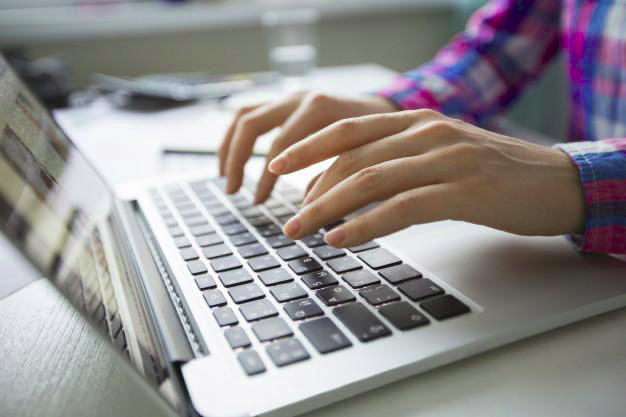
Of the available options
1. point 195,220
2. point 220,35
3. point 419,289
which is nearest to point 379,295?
point 419,289

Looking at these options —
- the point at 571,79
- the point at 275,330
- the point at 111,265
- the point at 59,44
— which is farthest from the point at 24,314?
the point at 59,44

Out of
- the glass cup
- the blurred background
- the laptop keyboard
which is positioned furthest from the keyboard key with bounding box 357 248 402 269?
the blurred background

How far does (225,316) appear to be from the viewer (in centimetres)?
33

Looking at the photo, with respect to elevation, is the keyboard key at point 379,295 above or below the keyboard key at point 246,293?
above

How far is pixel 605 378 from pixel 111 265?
0.30 m

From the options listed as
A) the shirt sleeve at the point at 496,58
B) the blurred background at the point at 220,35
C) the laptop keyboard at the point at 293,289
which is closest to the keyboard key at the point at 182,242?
the laptop keyboard at the point at 293,289

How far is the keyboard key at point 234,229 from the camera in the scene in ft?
1.58

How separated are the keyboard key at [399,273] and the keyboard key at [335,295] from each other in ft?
0.11

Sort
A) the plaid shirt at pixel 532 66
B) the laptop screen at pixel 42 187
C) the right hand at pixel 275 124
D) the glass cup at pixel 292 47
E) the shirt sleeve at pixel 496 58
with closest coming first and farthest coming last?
the laptop screen at pixel 42 187, the right hand at pixel 275 124, the plaid shirt at pixel 532 66, the shirt sleeve at pixel 496 58, the glass cup at pixel 292 47

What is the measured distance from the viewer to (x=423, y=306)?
0.33 meters

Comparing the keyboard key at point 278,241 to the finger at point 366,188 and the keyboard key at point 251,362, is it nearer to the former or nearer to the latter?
the finger at point 366,188

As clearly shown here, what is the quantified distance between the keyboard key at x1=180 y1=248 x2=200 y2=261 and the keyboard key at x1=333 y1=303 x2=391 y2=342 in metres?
0.15

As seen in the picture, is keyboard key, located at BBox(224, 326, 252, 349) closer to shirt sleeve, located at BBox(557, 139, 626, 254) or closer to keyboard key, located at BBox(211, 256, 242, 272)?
keyboard key, located at BBox(211, 256, 242, 272)

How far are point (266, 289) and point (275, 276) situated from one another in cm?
2
